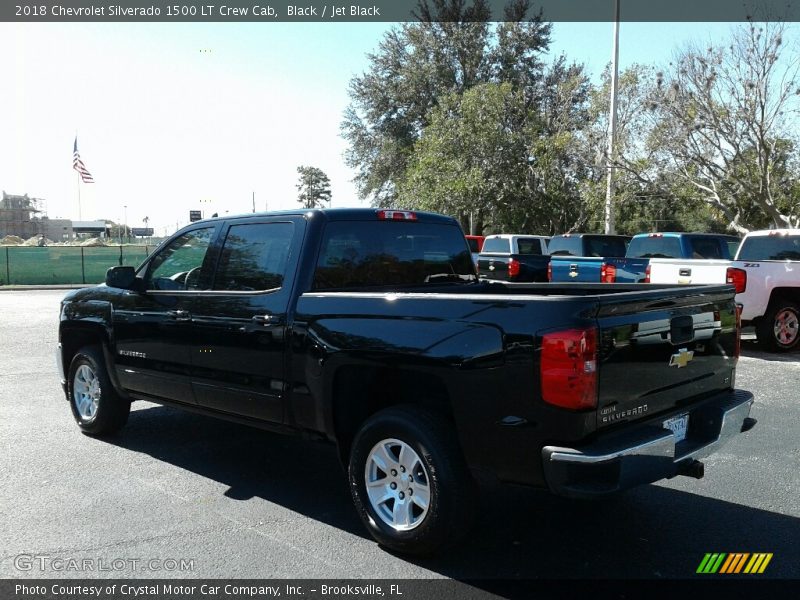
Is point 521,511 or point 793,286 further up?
point 793,286

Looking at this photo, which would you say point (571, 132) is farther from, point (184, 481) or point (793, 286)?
point (184, 481)

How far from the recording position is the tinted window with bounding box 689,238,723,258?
1253 cm

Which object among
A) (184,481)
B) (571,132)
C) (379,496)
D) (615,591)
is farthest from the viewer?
(571,132)

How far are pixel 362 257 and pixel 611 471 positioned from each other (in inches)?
89.8

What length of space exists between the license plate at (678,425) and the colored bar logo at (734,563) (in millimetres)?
668

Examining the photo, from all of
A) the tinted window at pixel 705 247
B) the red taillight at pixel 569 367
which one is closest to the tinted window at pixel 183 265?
the red taillight at pixel 569 367

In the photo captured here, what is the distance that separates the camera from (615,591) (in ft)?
11.3

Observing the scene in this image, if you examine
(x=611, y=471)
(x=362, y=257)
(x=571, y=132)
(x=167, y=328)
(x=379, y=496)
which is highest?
(x=571, y=132)

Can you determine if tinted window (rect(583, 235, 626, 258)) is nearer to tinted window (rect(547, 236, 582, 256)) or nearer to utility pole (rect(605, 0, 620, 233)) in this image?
tinted window (rect(547, 236, 582, 256))

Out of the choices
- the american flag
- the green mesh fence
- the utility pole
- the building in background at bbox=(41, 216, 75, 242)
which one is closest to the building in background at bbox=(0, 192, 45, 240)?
the building in background at bbox=(41, 216, 75, 242)

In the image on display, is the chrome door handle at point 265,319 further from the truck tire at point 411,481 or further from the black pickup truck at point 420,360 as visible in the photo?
the truck tire at point 411,481

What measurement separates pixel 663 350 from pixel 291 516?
2.51 metres

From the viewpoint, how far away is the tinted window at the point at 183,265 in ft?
17.2

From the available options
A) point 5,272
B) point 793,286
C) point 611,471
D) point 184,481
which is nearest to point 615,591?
point 611,471
